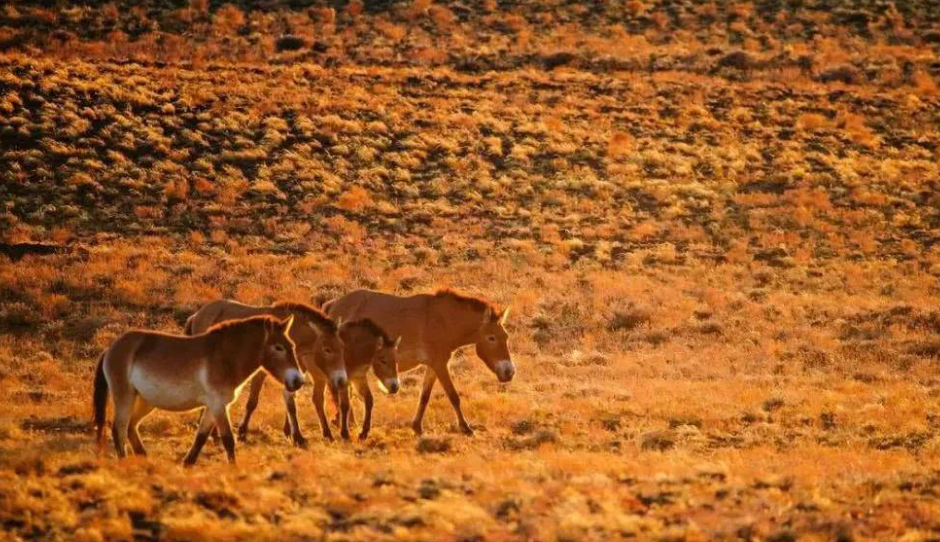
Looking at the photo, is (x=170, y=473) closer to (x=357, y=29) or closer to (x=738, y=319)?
(x=738, y=319)

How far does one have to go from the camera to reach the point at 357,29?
64.8 metres

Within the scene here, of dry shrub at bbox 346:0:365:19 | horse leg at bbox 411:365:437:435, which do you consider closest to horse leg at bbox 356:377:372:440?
horse leg at bbox 411:365:437:435

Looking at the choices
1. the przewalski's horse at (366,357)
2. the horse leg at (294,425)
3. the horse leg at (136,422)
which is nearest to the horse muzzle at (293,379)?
the horse leg at (136,422)

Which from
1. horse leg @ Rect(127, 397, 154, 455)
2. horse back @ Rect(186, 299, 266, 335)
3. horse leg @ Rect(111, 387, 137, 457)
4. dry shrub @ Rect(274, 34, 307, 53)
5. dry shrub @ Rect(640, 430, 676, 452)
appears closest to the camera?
horse leg @ Rect(111, 387, 137, 457)

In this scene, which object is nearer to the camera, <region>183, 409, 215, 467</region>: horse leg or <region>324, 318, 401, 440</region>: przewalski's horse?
<region>183, 409, 215, 467</region>: horse leg

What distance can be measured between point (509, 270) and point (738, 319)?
25.3 ft

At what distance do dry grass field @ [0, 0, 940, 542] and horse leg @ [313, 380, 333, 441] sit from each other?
0.67 metres

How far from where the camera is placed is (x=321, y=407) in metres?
15.2

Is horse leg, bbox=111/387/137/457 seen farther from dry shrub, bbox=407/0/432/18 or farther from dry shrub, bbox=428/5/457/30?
dry shrub, bbox=407/0/432/18

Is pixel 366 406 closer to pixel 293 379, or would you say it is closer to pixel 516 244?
pixel 293 379

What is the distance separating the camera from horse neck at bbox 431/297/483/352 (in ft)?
54.1

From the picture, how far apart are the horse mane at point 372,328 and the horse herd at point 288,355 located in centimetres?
1

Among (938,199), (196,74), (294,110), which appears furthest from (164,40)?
(938,199)

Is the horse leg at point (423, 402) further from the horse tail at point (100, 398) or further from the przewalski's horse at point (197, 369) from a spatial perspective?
the horse tail at point (100, 398)
